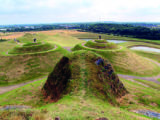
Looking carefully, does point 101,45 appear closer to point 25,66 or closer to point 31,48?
point 31,48

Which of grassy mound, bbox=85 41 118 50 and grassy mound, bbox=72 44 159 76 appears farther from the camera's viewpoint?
grassy mound, bbox=85 41 118 50

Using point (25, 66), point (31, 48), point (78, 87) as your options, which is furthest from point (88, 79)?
point (31, 48)

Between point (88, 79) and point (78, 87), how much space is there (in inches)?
113

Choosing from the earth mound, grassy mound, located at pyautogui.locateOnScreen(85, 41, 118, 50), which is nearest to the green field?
grassy mound, located at pyautogui.locateOnScreen(85, 41, 118, 50)

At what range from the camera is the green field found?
487 inches

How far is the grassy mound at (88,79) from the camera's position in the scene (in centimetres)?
1952

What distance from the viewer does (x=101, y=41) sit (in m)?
59.9

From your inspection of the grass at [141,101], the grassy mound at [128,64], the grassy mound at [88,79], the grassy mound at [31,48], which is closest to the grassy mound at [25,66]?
the grassy mound at [31,48]

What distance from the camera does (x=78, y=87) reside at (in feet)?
61.4

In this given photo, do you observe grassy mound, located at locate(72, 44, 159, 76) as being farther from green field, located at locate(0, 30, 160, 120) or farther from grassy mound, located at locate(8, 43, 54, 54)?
grassy mound, located at locate(8, 43, 54, 54)

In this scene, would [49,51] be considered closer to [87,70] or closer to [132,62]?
[87,70]

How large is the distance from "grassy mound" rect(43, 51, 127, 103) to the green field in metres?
0.20

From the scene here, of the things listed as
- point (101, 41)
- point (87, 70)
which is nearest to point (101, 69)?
point (87, 70)

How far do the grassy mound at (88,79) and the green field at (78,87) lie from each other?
20 cm
